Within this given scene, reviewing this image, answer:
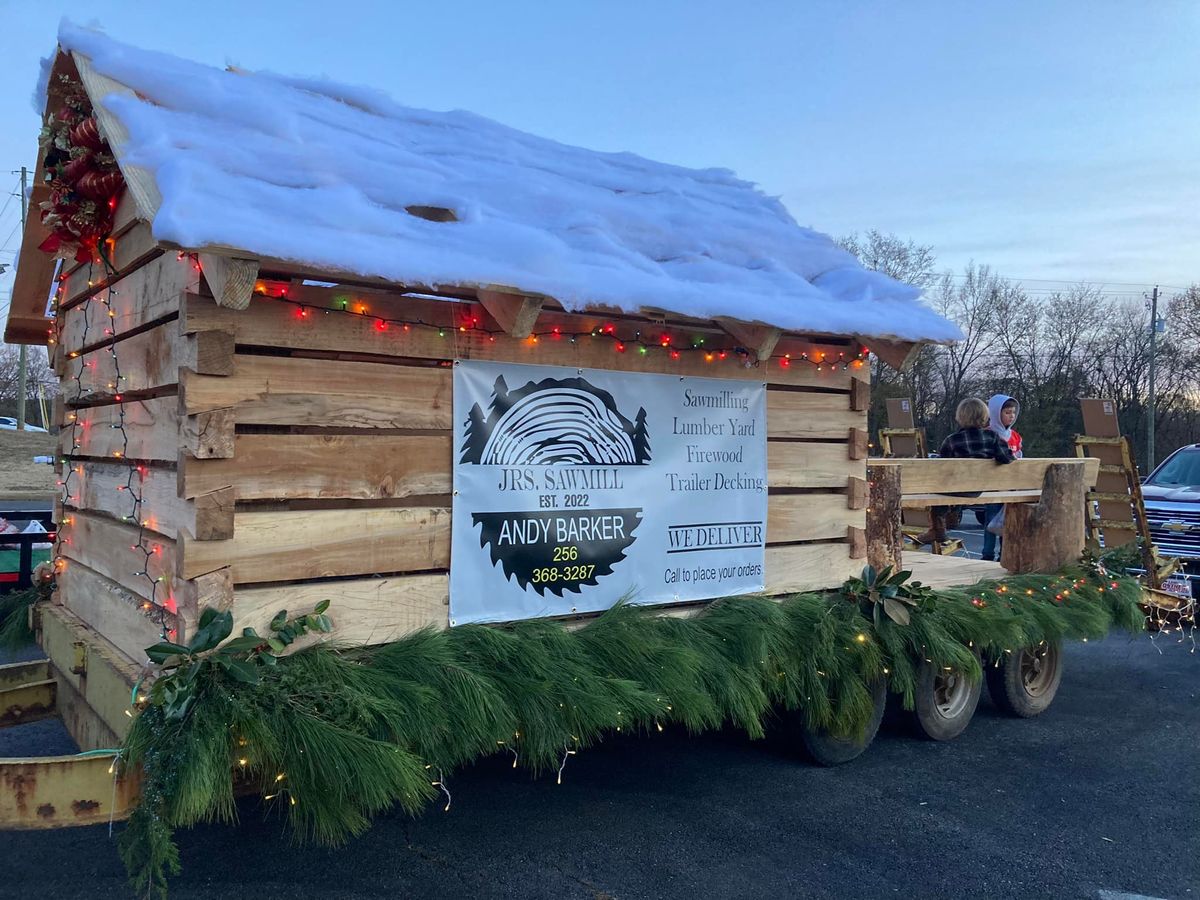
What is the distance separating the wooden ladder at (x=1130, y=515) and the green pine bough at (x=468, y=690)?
246cm

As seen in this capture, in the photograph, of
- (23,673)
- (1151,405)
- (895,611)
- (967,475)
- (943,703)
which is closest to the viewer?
(23,673)

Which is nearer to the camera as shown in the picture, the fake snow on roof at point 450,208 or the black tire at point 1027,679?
the fake snow on roof at point 450,208

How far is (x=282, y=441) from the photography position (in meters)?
3.48

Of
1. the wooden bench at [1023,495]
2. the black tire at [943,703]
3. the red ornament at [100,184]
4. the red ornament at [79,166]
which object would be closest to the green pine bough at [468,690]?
the black tire at [943,703]

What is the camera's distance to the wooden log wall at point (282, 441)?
332cm

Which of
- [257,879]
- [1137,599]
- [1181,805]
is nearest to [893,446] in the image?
[1137,599]

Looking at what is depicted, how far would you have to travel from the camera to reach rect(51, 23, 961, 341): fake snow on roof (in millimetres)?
3254

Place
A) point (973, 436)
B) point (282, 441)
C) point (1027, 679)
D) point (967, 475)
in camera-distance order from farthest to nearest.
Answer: point (973, 436), point (1027, 679), point (967, 475), point (282, 441)

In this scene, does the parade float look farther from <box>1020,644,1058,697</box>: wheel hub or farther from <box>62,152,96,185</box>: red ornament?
<box>1020,644,1058,697</box>: wheel hub

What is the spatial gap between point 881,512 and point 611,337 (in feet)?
7.20

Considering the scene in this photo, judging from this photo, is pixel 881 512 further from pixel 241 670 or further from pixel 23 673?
pixel 23 673

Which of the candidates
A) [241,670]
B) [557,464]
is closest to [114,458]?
[241,670]

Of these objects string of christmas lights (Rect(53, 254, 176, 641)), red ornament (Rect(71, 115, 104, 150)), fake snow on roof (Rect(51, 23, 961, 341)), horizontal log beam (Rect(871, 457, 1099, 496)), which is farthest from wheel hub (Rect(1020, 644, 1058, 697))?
red ornament (Rect(71, 115, 104, 150))

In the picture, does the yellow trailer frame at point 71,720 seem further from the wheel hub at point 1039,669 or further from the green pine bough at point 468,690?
the wheel hub at point 1039,669
